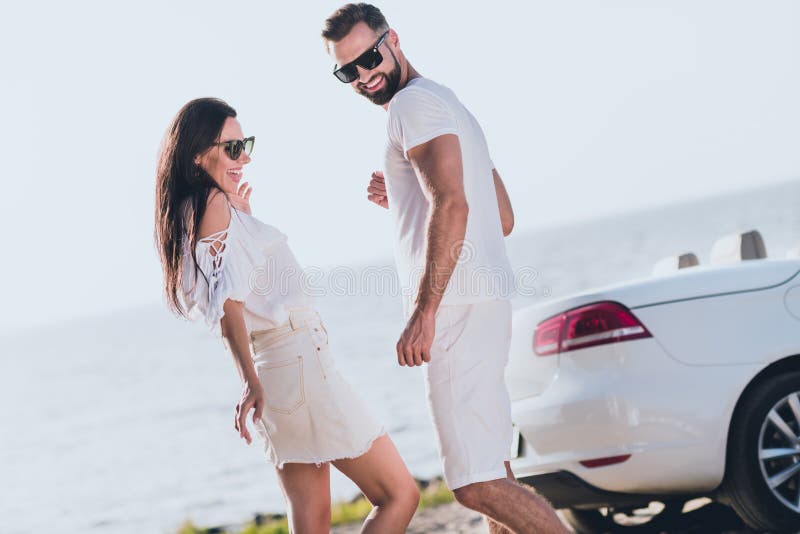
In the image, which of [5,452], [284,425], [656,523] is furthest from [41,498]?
[284,425]

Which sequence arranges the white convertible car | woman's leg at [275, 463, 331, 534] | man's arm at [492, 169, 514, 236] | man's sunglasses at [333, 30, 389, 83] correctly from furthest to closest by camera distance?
the white convertible car → man's arm at [492, 169, 514, 236] → man's sunglasses at [333, 30, 389, 83] → woman's leg at [275, 463, 331, 534]

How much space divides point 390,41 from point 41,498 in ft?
79.2

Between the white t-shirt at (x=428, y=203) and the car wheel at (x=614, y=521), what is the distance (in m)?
2.32

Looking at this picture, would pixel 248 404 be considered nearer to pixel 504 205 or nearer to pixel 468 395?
pixel 468 395

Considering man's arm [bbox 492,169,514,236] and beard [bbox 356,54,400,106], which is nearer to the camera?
beard [bbox 356,54,400,106]

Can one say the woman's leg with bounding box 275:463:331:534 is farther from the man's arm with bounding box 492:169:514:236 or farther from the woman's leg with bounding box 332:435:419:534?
the man's arm with bounding box 492:169:514:236

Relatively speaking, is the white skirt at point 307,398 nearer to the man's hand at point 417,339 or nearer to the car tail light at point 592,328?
the man's hand at point 417,339

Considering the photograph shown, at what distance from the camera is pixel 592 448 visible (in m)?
4.54

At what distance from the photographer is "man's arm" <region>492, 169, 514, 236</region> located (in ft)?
12.8

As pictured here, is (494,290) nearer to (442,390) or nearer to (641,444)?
(442,390)

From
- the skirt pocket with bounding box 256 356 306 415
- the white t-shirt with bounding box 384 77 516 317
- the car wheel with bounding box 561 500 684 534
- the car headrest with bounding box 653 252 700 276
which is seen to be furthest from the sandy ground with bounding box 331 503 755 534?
the skirt pocket with bounding box 256 356 306 415

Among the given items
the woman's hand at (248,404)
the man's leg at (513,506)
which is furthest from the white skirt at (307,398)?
the man's leg at (513,506)

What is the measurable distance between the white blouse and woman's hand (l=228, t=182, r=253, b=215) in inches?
4.2

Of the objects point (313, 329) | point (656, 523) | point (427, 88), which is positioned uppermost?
point (427, 88)
